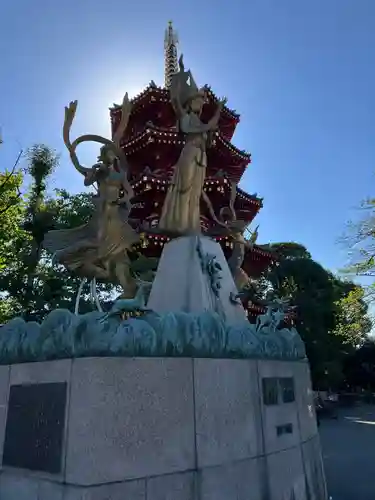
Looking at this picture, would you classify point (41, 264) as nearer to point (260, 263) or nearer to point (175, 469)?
point (260, 263)

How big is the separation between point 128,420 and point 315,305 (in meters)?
29.5

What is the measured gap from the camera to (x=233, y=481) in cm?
395

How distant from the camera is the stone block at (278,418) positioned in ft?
14.8

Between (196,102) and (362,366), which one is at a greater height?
(196,102)

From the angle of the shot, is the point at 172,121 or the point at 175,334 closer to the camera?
the point at 175,334

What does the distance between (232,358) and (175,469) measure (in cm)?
127

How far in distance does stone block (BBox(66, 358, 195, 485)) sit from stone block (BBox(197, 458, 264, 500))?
216 mm

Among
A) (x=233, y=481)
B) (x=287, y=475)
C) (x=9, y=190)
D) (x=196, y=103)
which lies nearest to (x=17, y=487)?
(x=233, y=481)

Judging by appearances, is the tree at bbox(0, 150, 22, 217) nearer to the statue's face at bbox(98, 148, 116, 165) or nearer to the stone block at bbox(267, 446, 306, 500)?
the statue's face at bbox(98, 148, 116, 165)

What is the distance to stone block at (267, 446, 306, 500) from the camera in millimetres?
4273

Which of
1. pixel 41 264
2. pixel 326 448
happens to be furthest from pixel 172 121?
pixel 326 448

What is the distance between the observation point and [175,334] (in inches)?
164

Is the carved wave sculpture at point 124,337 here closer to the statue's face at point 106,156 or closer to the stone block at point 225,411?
the stone block at point 225,411

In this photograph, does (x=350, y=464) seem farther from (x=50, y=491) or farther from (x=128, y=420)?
(x=50, y=491)
